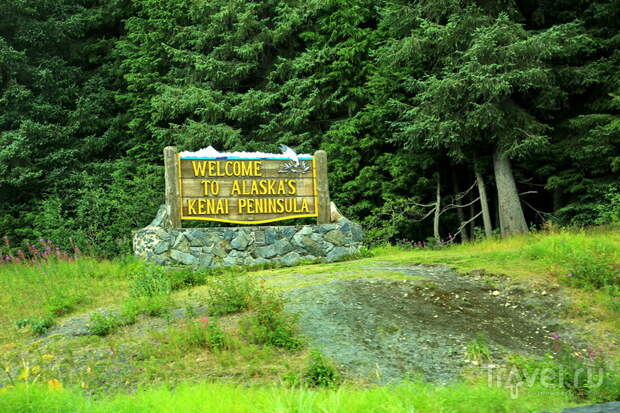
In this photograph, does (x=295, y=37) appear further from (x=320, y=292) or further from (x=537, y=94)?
(x=320, y=292)

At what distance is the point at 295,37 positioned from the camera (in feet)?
61.9

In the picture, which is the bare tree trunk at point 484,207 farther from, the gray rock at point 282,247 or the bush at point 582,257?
the gray rock at point 282,247

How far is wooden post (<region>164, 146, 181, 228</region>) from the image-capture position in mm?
11688

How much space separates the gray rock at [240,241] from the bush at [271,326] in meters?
4.39

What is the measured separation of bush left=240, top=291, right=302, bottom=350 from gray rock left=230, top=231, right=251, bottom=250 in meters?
4.39

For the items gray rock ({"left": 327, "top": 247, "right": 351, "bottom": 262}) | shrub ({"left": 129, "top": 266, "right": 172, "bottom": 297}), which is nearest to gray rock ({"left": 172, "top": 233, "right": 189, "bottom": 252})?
shrub ({"left": 129, "top": 266, "right": 172, "bottom": 297})

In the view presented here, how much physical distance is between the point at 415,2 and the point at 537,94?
4.04 m

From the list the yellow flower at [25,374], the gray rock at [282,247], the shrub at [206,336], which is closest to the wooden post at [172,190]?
the gray rock at [282,247]

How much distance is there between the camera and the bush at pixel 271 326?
21.7 feet

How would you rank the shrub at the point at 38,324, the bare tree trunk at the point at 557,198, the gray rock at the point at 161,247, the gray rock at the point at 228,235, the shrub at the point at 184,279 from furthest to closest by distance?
the bare tree trunk at the point at 557,198 → the gray rock at the point at 228,235 → the gray rock at the point at 161,247 → the shrub at the point at 184,279 → the shrub at the point at 38,324

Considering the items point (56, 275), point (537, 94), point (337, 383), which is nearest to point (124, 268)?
point (56, 275)

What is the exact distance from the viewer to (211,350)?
21.5 ft

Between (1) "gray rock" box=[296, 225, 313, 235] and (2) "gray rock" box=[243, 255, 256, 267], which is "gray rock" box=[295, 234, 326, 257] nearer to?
(1) "gray rock" box=[296, 225, 313, 235]

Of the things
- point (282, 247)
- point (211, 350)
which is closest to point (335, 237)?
point (282, 247)
